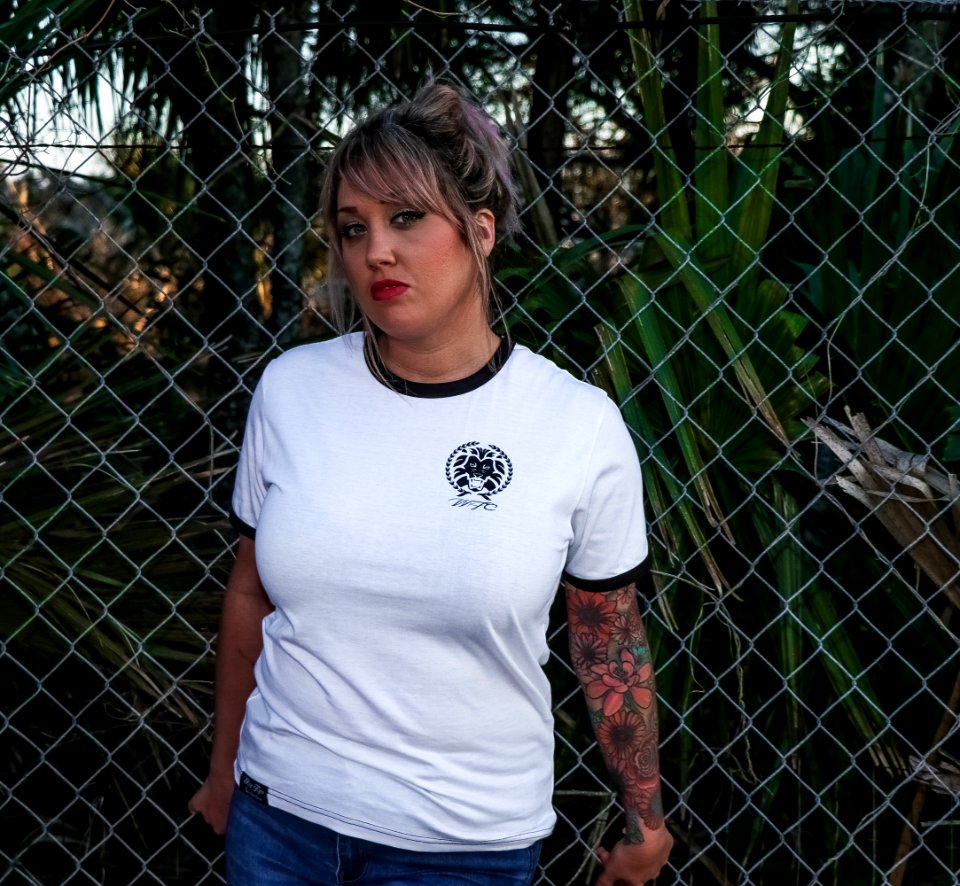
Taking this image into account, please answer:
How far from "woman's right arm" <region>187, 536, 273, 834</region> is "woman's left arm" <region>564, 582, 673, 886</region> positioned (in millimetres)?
472

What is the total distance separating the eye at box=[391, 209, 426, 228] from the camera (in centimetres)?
147

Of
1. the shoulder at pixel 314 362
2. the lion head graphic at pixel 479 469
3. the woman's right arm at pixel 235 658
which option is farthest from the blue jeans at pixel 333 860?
the shoulder at pixel 314 362

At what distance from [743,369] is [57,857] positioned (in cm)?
194

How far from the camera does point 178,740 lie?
2410mm

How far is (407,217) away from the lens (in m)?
1.48

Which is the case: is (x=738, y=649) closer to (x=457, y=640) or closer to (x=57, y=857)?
(x=457, y=640)

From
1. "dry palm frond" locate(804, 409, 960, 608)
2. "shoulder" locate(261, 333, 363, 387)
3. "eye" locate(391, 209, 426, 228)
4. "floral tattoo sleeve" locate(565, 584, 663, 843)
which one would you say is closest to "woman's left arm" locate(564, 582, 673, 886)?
"floral tattoo sleeve" locate(565, 584, 663, 843)

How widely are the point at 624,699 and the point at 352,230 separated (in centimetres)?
77

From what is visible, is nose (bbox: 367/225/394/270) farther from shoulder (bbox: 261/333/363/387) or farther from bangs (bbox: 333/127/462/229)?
shoulder (bbox: 261/333/363/387)

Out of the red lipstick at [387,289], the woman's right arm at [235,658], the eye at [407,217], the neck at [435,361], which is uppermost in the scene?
the eye at [407,217]

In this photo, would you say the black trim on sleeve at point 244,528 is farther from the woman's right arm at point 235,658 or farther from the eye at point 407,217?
the eye at point 407,217

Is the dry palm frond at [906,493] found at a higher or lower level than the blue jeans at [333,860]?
higher

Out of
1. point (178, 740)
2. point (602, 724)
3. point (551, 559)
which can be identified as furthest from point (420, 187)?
point (178, 740)

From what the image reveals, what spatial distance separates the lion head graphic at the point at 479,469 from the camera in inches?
55.8
